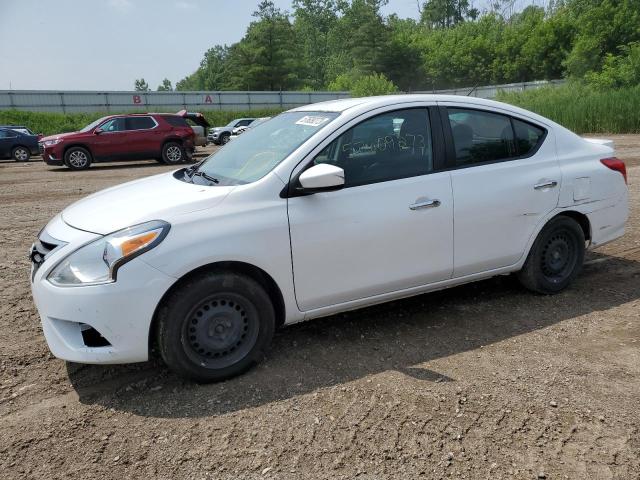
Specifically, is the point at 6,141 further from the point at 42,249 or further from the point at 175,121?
the point at 42,249

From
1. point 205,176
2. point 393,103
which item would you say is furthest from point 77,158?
point 393,103

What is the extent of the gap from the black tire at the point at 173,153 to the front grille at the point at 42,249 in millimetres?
16235

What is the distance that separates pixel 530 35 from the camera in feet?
247

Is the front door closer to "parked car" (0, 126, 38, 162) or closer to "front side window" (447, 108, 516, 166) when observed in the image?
"front side window" (447, 108, 516, 166)

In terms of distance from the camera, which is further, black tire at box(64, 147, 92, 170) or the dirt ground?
black tire at box(64, 147, 92, 170)

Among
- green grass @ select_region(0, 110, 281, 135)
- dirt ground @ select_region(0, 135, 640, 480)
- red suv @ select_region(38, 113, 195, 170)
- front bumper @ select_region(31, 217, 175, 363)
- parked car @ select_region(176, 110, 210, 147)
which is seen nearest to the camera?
dirt ground @ select_region(0, 135, 640, 480)

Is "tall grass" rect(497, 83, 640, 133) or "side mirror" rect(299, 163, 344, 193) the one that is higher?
"side mirror" rect(299, 163, 344, 193)

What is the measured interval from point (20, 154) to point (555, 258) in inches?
926

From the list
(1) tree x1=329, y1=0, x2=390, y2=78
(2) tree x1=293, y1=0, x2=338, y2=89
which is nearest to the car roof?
(1) tree x1=329, y1=0, x2=390, y2=78

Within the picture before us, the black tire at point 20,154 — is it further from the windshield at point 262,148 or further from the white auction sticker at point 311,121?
the white auction sticker at point 311,121

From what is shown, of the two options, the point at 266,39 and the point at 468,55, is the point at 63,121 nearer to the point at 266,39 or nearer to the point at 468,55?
the point at 266,39

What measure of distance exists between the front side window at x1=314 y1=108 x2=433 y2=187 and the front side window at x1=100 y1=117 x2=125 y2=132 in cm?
1635

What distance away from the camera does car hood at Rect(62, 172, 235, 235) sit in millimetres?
3271

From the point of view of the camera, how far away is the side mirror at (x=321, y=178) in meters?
3.38
